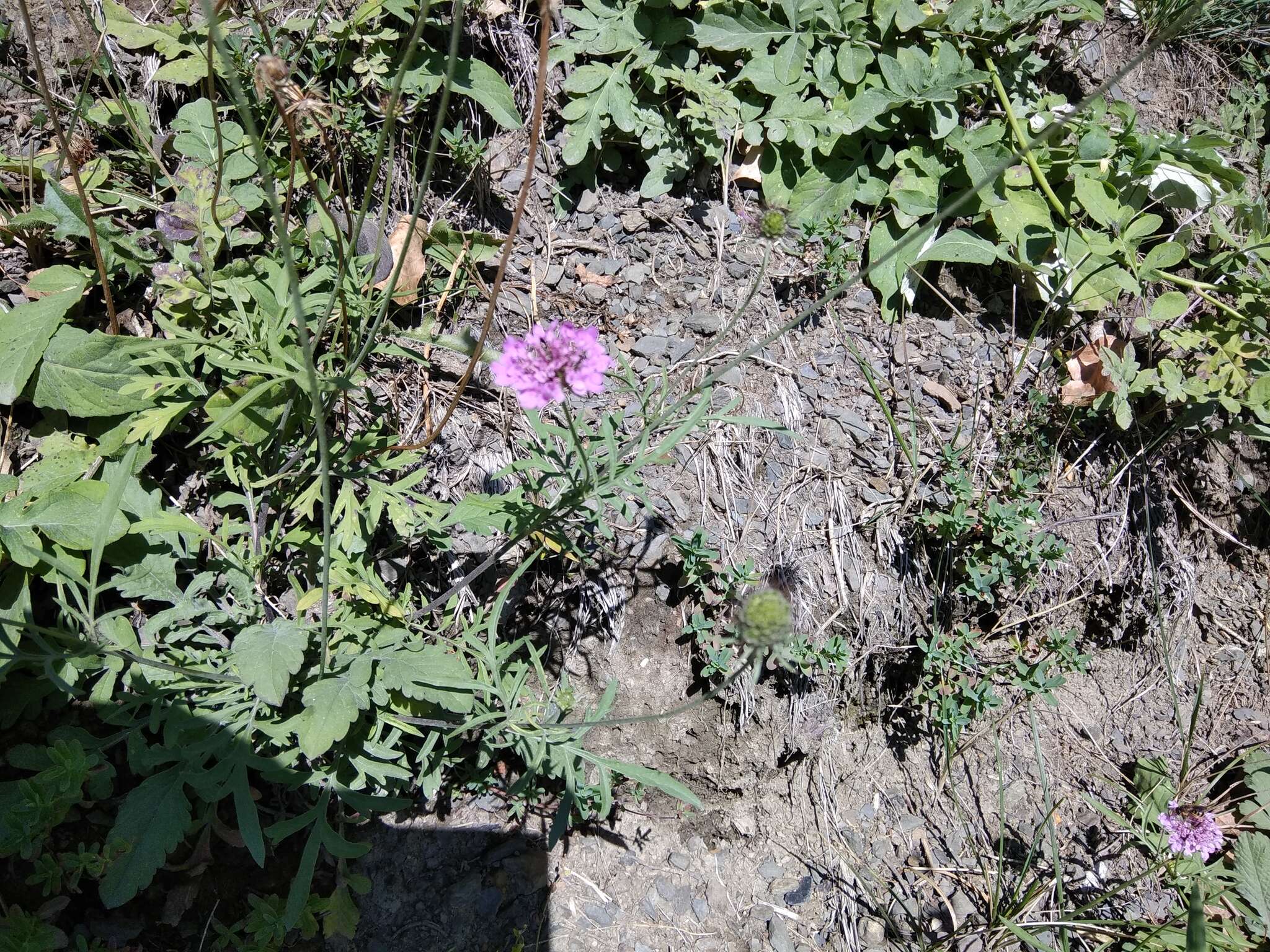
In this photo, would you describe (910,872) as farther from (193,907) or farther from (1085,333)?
(193,907)

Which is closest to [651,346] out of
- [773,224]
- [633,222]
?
[633,222]

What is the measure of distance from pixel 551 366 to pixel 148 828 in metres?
1.58

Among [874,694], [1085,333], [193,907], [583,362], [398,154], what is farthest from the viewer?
[1085,333]

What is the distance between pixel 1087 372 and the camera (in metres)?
3.32

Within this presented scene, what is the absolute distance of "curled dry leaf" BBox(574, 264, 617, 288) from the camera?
10.4ft

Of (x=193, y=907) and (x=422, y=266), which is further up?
(x=422, y=266)

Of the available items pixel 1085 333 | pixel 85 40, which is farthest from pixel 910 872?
pixel 85 40

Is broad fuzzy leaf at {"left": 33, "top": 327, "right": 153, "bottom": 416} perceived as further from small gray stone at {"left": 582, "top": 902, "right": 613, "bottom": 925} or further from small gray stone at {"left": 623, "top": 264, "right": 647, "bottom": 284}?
small gray stone at {"left": 582, "top": 902, "right": 613, "bottom": 925}

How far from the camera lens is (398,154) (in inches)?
117

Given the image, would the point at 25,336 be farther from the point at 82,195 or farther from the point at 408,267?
the point at 408,267

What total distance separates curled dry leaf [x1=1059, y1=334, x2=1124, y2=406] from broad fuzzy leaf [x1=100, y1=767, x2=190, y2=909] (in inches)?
131

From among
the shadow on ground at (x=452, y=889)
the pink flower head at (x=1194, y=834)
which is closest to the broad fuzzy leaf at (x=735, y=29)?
the shadow on ground at (x=452, y=889)

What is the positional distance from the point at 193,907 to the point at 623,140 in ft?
9.67

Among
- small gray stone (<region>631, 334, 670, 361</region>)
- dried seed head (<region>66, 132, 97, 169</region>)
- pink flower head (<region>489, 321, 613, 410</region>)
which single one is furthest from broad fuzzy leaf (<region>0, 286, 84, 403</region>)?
small gray stone (<region>631, 334, 670, 361</region>)
